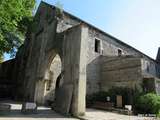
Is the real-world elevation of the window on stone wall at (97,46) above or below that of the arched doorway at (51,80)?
above

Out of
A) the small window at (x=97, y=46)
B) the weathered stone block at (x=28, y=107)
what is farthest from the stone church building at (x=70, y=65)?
the weathered stone block at (x=28, y=107)

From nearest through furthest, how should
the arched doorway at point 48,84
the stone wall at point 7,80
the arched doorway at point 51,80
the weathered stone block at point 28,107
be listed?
the weathered stone block at point 28,107 → the arched doorway at point 48,84 → the arched doorway at point 51,80 → the stone wall at point 7,80

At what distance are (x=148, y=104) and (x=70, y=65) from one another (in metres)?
7.16

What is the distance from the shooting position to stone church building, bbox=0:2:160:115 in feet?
48.5

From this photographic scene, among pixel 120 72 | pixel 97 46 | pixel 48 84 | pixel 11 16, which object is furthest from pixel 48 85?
pixel 11 16

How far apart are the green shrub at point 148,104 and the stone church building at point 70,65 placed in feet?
6.76

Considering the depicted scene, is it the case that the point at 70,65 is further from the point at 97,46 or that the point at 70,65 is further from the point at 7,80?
the point at 7,80

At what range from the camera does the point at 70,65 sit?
50.3ft

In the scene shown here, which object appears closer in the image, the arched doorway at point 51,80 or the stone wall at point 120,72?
the stone wall at point 120,72

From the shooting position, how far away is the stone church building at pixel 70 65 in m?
14.8

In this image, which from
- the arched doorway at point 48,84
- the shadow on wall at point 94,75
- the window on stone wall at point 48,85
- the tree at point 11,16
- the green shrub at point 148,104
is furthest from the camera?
the shadow on wall at point 94,75

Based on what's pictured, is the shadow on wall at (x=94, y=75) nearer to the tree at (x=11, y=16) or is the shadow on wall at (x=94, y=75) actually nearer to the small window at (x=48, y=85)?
the small window at (x=48, y=85)

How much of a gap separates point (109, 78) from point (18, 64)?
49.1 feet

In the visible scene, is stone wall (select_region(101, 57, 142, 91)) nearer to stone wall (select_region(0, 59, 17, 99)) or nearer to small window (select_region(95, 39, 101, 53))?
small window (select_region(95, 39, 101, 53))
